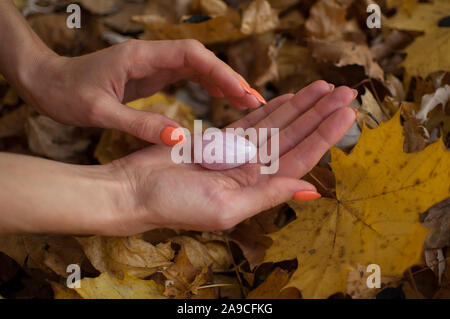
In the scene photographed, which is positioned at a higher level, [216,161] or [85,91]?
[85,91]

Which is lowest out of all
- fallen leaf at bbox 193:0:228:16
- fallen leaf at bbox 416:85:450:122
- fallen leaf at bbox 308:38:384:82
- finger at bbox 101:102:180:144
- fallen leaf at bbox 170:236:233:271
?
fallen leaf at bbox 170:236:233:271

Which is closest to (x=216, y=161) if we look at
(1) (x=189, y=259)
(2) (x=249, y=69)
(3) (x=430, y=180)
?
(1) (x=189, y=259)

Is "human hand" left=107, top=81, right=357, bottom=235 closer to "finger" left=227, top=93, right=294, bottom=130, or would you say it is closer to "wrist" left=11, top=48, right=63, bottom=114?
"finger" left=227, top=93, right=294, bottom=130

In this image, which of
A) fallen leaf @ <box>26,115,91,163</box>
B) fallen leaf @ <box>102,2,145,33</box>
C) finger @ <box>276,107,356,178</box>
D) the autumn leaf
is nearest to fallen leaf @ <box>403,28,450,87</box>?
the autumn leaf

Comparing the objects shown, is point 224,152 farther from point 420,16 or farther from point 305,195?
point 420,16

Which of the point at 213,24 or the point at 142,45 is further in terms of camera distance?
the point at 213,24

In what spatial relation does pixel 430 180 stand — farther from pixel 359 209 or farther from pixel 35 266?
pixel 35 266

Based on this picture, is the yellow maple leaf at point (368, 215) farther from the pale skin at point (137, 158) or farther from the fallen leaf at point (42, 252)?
the fallen leaf at point (42, 252)
